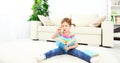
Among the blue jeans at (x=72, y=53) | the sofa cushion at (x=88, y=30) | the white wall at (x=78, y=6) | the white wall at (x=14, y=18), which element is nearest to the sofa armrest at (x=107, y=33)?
the sofa cushion at (x=88, y=30)

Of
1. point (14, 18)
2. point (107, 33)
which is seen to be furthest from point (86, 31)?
point (14, 18)

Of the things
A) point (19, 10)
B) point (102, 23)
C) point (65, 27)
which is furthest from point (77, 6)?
point (65, 27)

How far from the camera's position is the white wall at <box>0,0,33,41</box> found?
165 inches

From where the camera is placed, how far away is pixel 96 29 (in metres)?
3.18

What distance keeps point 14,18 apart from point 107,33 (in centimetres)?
262

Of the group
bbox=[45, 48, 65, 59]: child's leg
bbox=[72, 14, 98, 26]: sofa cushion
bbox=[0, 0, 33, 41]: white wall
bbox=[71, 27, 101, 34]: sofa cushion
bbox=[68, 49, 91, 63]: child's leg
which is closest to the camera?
bbox=[68, 49, 91, 63]: child's leg

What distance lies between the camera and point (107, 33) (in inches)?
118

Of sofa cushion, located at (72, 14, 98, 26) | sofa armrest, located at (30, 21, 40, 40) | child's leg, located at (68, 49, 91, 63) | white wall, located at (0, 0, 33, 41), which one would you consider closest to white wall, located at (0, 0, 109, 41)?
white wall, located at (0, 0, 33, 41)

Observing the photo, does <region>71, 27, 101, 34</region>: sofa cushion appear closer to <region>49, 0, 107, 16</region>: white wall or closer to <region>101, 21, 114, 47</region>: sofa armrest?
<region>101, 21, 114, 47</region>: sofa armrest

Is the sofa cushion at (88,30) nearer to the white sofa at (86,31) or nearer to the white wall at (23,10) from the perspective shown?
the white sofa at (86,31)

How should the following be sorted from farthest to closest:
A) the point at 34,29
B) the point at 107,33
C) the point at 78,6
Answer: the point at 78,6 < the point at 34,29 < the point at 107,33

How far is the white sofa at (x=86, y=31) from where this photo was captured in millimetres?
3012

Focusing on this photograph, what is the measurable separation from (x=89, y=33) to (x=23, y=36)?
2.37 meters

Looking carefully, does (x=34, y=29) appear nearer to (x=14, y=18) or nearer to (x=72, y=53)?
(x=14, y=18)
